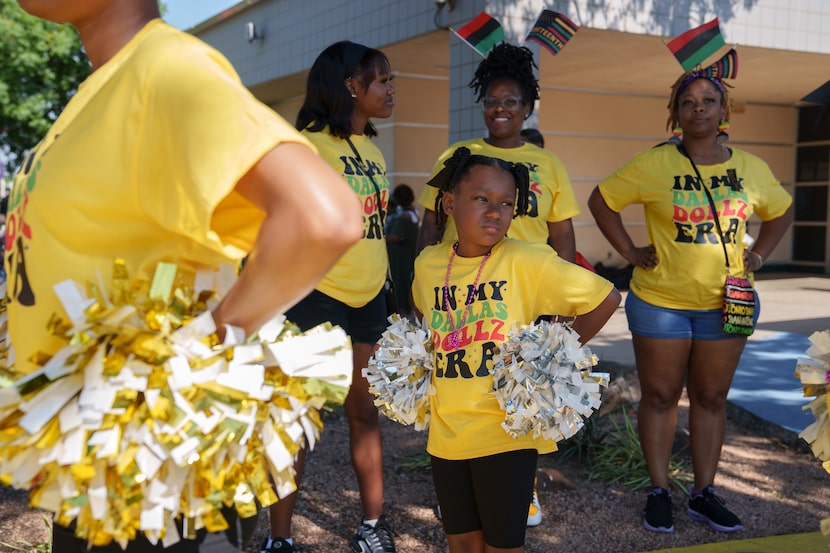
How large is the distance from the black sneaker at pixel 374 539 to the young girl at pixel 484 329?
77 centimetres

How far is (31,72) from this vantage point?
18.7 meters

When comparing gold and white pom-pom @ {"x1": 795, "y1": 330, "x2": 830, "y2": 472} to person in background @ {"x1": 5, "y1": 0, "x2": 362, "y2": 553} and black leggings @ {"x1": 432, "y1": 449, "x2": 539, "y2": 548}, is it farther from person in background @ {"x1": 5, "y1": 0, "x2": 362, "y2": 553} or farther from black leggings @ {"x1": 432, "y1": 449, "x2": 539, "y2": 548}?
person in background @ {"x1": 5, "y1": 0, "x2": 362, "y2": 553}

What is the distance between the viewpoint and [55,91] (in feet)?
64.2

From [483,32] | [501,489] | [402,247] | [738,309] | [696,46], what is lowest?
[501,489]

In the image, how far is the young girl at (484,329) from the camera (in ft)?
8.64

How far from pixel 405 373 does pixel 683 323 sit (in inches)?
68.3

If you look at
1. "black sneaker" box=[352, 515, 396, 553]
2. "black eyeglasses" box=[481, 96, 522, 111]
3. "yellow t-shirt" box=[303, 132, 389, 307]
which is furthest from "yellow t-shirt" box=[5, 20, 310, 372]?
"black eyeglasses" box=[481, 96, 522, 111]

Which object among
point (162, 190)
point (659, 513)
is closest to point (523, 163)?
point (659, 513)

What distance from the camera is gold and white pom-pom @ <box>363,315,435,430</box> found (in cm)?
275

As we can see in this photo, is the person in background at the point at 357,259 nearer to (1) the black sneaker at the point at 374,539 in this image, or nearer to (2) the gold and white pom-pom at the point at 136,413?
(1) the black sneaker at the point at 374,539

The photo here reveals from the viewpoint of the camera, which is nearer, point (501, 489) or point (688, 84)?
point (501, 489)

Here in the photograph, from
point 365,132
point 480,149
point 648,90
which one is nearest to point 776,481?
point 480,149

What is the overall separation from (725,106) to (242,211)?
3230 millimetres

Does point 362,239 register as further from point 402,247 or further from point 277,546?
point 402,247
